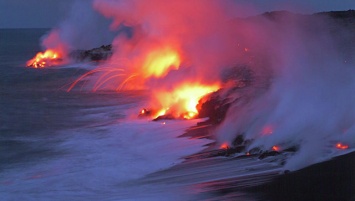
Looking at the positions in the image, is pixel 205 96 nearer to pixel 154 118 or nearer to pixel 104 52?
pixel 154 118

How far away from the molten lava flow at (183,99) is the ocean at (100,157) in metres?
1.03

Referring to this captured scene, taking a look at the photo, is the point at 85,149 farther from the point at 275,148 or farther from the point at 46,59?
the point at 46,59

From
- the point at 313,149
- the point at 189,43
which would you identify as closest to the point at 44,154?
the point at 313,149

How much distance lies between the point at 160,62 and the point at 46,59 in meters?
30.6

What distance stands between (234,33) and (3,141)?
23.2 m

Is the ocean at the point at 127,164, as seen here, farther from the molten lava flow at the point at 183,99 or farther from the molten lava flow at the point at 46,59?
the molten lava flow at the point at 46,59

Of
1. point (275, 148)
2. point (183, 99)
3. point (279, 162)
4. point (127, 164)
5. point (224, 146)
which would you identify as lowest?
point (279, 162)

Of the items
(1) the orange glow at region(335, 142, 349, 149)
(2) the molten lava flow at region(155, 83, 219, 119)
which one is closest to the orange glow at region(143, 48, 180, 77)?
(2) the molten lava flow at region(155, 83, 219, 119)

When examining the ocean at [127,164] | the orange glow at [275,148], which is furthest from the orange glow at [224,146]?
the orange glow at [275,148]

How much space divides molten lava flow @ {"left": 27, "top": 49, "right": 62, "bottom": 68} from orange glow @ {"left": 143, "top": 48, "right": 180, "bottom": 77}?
24103 millimetres

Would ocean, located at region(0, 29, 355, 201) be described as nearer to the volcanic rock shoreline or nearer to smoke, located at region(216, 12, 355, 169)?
the volcanic rock shoreline

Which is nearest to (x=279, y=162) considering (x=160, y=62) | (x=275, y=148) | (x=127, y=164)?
(x=275, y=148)

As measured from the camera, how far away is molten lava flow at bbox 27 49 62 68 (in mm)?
62553

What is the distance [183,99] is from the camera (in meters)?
24.0
